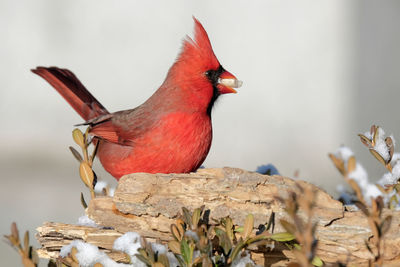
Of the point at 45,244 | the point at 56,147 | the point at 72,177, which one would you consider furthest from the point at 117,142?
the point at 56,147

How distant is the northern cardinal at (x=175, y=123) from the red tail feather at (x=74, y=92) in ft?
1.11

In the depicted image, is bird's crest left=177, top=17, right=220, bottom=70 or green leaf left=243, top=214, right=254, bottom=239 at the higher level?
bird's crest left=177, top=17, right=220, bottom=70

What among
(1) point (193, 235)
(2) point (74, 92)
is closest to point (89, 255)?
(1) point (193, 235)

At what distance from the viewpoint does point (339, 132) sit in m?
6.07

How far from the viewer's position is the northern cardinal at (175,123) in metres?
2.11

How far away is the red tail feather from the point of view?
109 inches

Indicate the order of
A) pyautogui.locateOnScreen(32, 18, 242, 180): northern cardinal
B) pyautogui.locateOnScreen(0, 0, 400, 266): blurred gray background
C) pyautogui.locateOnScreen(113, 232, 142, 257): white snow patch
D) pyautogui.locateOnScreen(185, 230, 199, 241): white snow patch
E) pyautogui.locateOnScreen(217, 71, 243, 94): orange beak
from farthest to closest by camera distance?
pyautogui.locateOnScreen(0, 0, 400, 266): blurred gray background
pyautogui.locateOnScreen(217, 71, 243, 94): orange beak
pyautogui.locateOnScreen(32, 18, 242, 180): northern cardinal
pyautogui.locateOnScreen(113, 232, 142, 257): white snow patch
pyautogui.locateOnScreen(185, 230, 199, 241): white snow patch

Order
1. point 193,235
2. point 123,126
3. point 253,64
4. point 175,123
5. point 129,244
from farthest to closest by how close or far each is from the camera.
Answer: point 253,64, point 123,126, point 175,123, point 129,244, point 193,235

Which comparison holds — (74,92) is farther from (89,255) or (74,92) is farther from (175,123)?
(89,255)

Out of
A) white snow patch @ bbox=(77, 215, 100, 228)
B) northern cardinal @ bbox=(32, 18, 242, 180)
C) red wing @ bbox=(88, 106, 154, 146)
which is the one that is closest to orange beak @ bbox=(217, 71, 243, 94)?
northern cardinal @ bbox=(32, 18, 242, 180)

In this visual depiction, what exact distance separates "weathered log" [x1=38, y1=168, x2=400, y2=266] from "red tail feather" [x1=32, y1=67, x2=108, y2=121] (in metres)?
1.22

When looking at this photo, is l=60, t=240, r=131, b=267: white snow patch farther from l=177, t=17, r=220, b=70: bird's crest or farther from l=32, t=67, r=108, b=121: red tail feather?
l=32, t=67, r=108, b=121: red tail feather

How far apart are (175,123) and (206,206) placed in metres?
0.67

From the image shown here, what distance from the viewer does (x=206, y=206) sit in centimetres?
153
